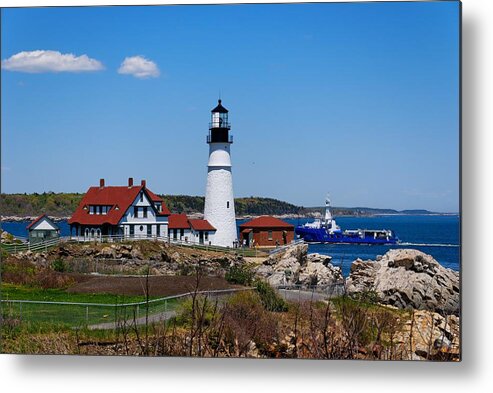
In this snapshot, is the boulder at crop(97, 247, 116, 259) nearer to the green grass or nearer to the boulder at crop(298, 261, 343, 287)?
the green grass

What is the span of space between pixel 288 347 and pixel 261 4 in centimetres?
284

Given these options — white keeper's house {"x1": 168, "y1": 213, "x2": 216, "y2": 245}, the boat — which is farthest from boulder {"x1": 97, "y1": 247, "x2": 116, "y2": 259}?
the boat

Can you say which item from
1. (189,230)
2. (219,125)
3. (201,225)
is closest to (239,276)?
(219,125)

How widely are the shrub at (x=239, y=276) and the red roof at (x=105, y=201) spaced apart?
3.26 ft

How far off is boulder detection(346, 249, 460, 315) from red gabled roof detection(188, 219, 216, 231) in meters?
2.42

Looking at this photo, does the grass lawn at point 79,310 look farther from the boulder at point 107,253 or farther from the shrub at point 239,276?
the boulder at point 107,253

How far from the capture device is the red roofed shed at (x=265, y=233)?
9811mm

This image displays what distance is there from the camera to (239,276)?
8.55 m

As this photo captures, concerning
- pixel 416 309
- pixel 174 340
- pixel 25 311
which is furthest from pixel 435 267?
pixel 25 311

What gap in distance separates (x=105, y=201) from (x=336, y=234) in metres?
2.58

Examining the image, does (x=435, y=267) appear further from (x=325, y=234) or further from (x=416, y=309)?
(x=325, y=234)

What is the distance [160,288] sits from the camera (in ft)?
26.9

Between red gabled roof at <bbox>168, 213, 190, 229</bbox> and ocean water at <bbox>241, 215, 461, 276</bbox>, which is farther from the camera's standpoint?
red gabled roof at <bbox>168, 213, 190, 229</bbox>

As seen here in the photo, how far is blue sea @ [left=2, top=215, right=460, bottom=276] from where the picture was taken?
6.85m
